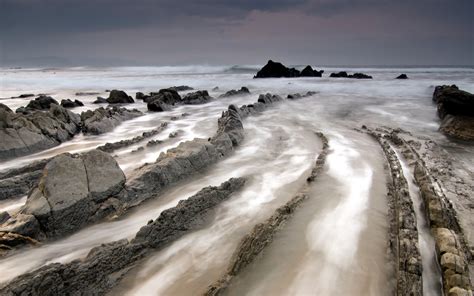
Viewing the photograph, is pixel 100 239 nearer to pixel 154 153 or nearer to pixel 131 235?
pixel 131 235

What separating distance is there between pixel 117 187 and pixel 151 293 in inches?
94.4

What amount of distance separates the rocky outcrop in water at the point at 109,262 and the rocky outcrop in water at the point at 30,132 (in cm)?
625

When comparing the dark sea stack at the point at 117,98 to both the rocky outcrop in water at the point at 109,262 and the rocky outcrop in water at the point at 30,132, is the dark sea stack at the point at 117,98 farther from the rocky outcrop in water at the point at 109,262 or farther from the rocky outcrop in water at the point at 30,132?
the rocky outcrop in water at the point at 109,262

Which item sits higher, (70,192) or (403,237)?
(70,192)

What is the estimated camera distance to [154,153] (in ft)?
30.9

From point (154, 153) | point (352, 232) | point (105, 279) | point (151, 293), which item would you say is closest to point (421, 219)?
point (352, 232)

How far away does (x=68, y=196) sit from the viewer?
5027 mm

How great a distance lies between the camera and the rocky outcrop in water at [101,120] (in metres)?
12.3

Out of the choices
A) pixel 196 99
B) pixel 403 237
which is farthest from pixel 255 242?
pixel 196 99

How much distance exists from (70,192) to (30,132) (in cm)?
614

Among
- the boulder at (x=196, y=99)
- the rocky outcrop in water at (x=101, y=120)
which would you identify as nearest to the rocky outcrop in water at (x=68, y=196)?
the rocky outcrop in water at (x=101, y=120)

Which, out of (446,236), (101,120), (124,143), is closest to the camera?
(446,236)

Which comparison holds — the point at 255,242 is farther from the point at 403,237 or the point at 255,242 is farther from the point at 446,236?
the point at 446,236

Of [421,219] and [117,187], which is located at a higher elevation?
[117,187]
